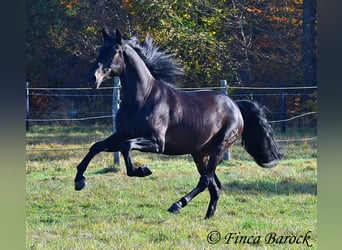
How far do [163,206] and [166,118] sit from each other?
119cm

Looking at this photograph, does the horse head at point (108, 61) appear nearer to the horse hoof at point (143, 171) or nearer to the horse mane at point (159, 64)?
the horse mane at point (159, 64)

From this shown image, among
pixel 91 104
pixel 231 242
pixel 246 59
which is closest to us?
pixel 231 242

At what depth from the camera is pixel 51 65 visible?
12.7 meters

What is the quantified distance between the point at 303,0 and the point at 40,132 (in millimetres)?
5423

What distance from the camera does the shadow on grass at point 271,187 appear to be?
21.4 ft

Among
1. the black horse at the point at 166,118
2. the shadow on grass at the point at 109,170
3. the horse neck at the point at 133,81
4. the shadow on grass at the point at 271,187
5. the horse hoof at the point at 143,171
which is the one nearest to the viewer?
the horse hoof at the point at 143,171

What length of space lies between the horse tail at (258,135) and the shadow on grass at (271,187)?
0.85 meters

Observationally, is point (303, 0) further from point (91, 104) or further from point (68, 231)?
point (68, 231)

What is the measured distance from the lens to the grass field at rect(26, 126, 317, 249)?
4266 millimetres

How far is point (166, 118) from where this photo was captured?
478cm

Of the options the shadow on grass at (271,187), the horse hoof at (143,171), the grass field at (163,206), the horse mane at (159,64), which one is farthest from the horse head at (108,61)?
the shadow on grass at (271,187)

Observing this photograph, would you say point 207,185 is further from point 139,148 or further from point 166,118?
point 139,148
